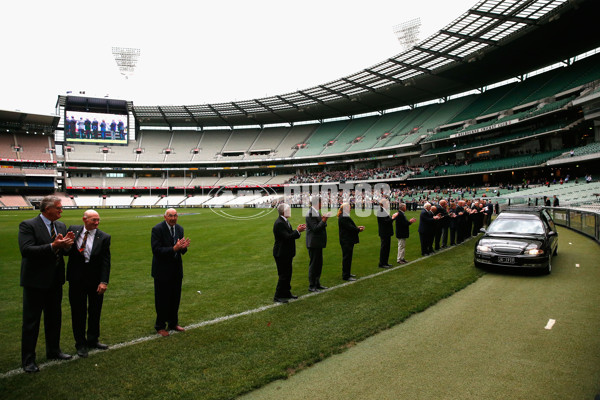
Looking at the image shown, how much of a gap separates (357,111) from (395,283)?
7103cm

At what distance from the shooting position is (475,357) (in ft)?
14.3

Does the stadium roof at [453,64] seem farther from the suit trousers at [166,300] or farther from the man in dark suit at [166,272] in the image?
the suit trousers at [166,300]

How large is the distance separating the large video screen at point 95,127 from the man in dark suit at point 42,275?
7830 cm

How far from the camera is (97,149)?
79.2 metres

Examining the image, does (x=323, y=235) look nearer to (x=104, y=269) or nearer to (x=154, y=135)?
(x=104, y=269)

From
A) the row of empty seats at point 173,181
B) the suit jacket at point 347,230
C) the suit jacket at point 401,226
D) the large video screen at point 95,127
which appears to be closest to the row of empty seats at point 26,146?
the row of empty seats at point 173,181

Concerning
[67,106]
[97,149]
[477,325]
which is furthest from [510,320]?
[97,149]

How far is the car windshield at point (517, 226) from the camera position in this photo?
944 cm

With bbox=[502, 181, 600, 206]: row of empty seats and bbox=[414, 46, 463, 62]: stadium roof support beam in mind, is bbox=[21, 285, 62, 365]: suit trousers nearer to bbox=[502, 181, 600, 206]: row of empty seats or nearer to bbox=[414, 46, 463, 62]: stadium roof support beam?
bbox=[502, 181, 600, 206]: row of empty seats

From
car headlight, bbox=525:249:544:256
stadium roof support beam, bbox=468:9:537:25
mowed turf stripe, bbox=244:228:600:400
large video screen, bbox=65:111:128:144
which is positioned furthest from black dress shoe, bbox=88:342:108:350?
large video screen, bbox=65:111:128:144

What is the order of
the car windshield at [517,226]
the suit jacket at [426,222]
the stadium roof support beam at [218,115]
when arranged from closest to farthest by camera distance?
the car windshield at [517,226], the suit jacket at [426,222], the stadium roof support beam at [218,115]

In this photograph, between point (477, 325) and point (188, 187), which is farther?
point (188, 187)

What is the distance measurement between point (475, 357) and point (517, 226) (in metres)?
6.96

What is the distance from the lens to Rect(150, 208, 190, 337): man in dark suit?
533 cm
